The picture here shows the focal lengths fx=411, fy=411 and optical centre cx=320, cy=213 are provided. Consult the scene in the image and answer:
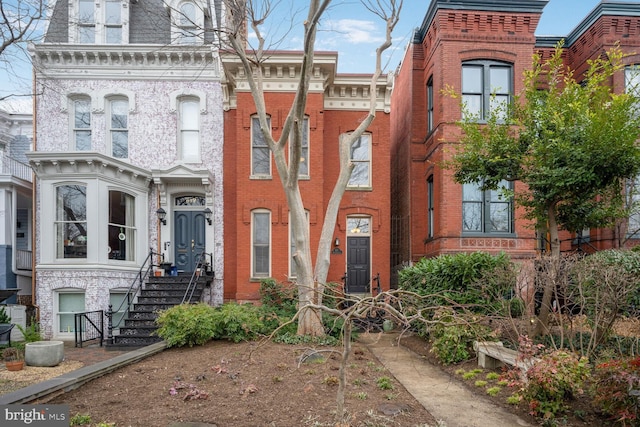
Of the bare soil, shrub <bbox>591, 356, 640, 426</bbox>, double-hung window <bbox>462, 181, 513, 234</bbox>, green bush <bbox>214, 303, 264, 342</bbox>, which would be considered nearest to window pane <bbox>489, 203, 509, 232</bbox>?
double-hung window <bbox>462, 181, 513, 234</bbox>

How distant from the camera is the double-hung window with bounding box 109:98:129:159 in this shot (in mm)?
14625

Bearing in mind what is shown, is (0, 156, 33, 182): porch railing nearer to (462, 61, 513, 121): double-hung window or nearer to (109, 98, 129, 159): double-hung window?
(109, 98, 129, 159): double-hung window

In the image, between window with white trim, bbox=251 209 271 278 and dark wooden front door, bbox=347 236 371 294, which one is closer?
window with white trim, bbox=251 209 271 278

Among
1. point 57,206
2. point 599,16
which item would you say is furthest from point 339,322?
point 599,16

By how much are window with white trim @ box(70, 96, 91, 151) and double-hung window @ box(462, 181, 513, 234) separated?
13.2 metres

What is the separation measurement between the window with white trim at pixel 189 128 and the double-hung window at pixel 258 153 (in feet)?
6.91

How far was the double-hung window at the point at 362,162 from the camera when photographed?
15.1 metres

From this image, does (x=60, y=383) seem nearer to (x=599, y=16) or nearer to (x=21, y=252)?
(x=21, y=252)

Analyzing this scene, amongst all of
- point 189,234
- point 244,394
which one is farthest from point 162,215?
point 244,394

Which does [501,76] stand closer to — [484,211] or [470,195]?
[470,195]

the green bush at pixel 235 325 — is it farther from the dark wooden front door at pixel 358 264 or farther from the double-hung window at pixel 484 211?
the double-hung window at pixel 484 211

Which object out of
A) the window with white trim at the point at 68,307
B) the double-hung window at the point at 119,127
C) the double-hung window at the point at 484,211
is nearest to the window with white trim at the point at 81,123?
the double-hung window at the point at 119,127

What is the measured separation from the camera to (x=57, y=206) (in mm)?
12922

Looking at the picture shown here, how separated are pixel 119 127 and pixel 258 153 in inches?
202
